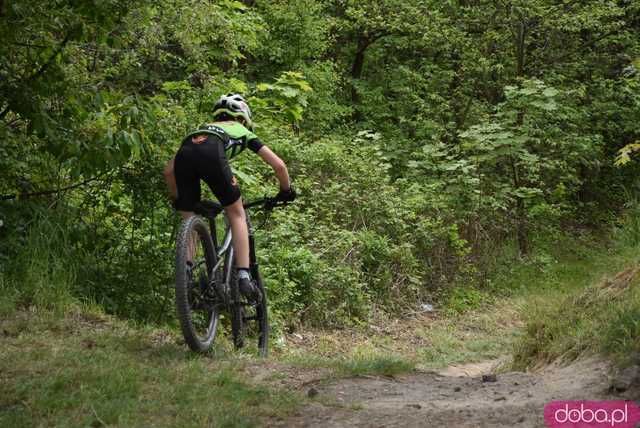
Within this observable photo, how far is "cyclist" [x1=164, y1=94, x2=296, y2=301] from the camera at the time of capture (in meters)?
5.70

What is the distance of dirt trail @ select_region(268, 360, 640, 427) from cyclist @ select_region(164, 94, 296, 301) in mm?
1225

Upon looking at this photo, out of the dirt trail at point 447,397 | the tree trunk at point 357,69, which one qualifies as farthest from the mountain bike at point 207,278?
the tree trunk at point 357,69

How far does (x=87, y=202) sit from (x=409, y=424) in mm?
4224

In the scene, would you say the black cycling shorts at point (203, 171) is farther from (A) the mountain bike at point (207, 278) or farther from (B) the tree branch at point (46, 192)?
(B) the tree branch at point (46, 192)

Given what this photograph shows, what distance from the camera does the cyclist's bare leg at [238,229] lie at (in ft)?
19.3

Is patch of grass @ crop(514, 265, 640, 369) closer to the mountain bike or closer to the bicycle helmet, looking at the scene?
the mountain bike

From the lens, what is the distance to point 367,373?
5469 millimetres

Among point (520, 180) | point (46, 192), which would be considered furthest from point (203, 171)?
point (520, 180)

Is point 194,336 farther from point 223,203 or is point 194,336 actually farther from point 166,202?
point 166,202

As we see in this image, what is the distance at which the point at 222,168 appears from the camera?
18.7ft

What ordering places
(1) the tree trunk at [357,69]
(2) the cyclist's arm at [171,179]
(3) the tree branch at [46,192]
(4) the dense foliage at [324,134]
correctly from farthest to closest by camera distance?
(1) the tree trunk at [357,69], (3) the tree branch at [46,192], (4) the dense foliage at [324,134], (2) the cyclist's arm at [171,179]

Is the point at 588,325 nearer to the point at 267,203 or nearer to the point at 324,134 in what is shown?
the point at 267,203

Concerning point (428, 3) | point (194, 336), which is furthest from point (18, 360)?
point (428, 3)

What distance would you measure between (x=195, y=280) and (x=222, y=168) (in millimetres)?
822
